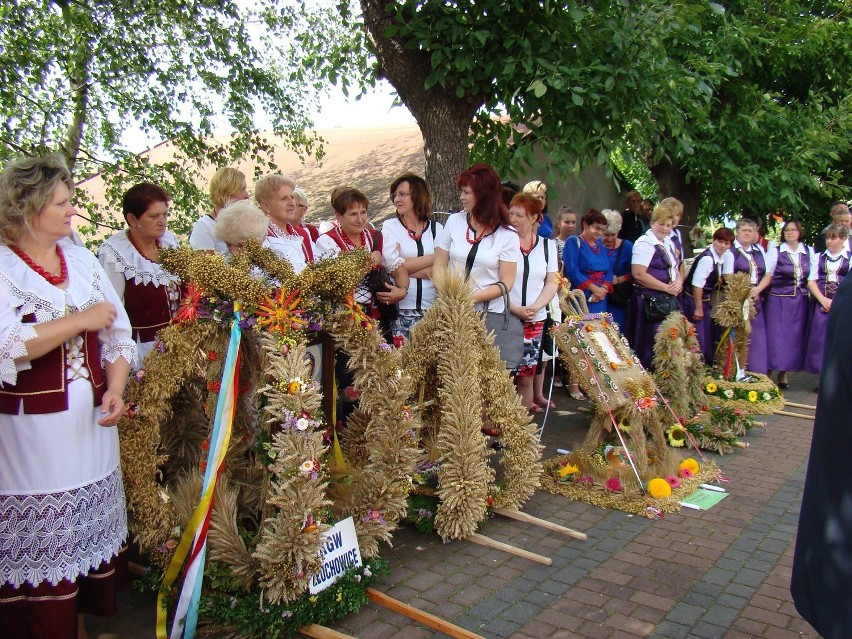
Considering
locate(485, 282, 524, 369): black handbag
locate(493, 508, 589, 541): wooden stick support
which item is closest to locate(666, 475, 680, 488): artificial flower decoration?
locate(493, 508, 589, 541): wooden stick support

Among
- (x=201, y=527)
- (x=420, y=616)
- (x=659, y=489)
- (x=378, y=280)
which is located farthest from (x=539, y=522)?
(x=201, y=527)

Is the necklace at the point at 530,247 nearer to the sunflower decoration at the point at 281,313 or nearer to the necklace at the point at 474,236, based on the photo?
the necklace at the point at 474,236

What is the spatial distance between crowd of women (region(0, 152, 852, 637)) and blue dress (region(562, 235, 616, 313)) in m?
0.02

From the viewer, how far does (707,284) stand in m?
7.96

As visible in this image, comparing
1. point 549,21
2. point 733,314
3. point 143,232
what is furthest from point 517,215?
point 733,314

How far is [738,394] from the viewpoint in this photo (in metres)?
7.51

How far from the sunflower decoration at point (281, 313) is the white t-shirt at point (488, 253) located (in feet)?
6.31

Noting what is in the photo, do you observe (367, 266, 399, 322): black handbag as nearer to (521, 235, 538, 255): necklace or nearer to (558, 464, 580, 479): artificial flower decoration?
(521, 235, 538, 255): necklace

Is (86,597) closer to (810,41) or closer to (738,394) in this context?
Answer: (738,394)

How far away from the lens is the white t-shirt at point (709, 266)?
7.91m

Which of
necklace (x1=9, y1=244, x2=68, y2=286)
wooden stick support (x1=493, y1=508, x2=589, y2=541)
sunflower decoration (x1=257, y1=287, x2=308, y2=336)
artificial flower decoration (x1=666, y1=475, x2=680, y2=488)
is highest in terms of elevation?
necklace (x1=9, y1=244, x2=68, y2=286)

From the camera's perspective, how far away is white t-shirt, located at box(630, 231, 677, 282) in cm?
697

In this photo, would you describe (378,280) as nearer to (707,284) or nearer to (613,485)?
(613,485)

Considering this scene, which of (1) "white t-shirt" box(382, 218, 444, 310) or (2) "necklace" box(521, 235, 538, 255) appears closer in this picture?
(1) "white t-shirt" box(382, 218, 444, 310)
